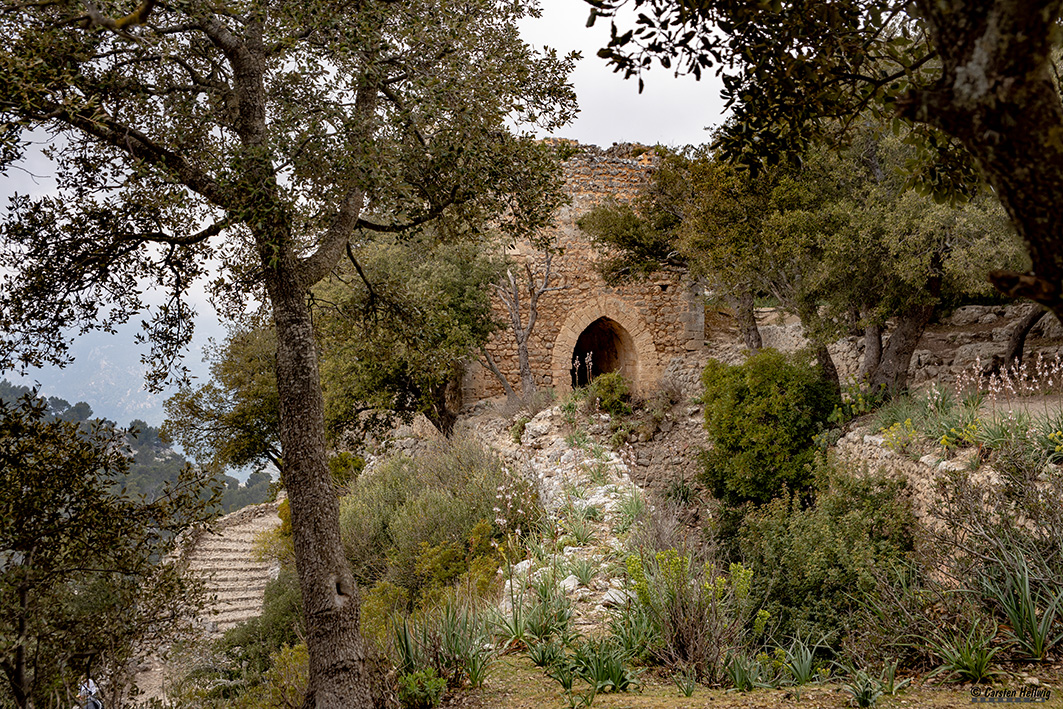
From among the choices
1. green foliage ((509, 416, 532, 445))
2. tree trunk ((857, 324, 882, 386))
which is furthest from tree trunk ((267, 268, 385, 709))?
tree trunk ((857, 324, 882, 386))

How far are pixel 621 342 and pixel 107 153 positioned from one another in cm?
1280

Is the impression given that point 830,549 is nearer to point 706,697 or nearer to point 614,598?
point 614,598

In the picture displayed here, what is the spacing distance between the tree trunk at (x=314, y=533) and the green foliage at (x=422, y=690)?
9.5 inches

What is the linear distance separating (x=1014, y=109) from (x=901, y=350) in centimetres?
877

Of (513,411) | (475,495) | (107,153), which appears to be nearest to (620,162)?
(513,411)

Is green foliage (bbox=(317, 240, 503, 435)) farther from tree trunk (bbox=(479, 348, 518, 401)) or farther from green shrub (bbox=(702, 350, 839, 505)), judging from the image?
green shrub (bbox=(702, 350, 839, 505))

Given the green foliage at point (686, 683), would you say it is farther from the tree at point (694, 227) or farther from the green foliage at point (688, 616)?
the tree at point (694, 227)

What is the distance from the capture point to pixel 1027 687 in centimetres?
323

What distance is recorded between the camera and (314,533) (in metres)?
4.29

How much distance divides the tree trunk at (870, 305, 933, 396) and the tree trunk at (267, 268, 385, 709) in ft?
25.8

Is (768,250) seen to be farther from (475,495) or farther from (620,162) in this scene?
(620,162)

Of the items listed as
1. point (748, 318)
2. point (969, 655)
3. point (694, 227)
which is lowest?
point (969, 655)

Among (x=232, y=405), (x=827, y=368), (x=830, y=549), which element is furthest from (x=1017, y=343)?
(x=232, y=405)

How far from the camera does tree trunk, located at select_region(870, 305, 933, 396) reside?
8.98m
